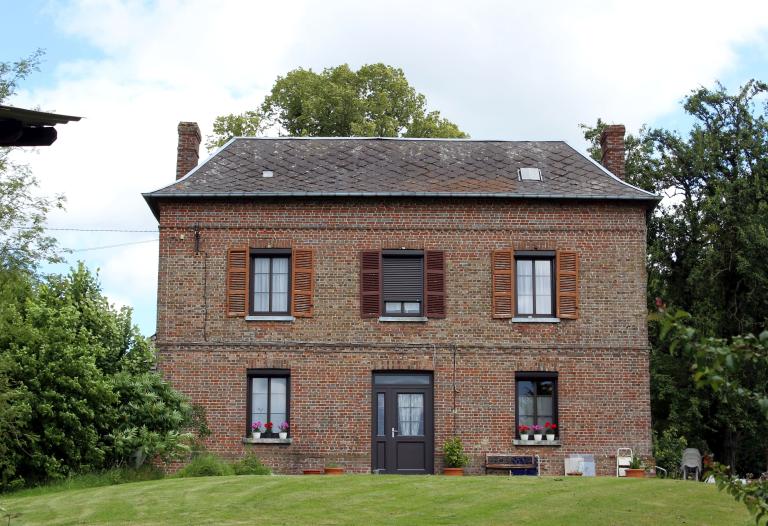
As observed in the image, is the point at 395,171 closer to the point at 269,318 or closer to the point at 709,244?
the point at 269,318

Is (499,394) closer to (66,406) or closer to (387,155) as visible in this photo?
(387,155)

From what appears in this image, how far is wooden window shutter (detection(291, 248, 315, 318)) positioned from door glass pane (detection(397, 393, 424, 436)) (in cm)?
271

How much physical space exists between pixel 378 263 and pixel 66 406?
282 inches

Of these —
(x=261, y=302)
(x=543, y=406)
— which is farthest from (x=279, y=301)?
(x=543, y=406)

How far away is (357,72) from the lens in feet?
127

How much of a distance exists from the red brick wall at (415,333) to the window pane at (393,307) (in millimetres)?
369

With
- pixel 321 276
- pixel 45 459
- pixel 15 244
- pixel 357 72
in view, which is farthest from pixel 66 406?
pixel 357 72

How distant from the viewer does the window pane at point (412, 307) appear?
80.4 feet

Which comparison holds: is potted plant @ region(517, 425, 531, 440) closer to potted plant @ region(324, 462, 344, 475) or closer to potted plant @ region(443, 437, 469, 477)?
potted plant @ region(443, 437, 469, 477)

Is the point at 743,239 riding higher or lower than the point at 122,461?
higher

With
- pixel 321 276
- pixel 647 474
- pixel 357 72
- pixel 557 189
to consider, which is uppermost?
pixel 357 72

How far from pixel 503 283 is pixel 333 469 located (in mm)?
5375

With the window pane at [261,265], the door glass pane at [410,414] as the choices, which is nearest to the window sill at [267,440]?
the door glass pane at [410,414]

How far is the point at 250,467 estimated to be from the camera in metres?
22.7
